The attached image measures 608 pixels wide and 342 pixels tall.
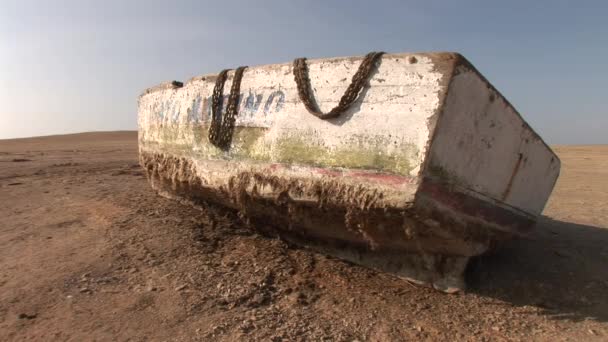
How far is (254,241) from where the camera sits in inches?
168

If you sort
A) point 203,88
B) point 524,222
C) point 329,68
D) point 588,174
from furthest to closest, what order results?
point 588,174 < point 203,88 < point 524,222 < point 329,68

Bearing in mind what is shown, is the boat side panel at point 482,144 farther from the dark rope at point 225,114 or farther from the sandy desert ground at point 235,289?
the dark rope at point 225,114

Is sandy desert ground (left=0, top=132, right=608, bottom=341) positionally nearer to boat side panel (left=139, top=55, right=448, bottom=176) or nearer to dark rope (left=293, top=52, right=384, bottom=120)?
boat side panel (left=139, top=55, right=448, bottom=176)

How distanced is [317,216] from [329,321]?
2.94 ft

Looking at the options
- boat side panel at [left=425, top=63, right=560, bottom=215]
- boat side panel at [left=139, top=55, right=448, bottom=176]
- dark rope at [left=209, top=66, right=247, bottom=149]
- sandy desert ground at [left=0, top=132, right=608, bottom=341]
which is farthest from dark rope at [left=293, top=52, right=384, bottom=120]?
sandy desert ground at [left=0, top=132, right=608, bottom=341]

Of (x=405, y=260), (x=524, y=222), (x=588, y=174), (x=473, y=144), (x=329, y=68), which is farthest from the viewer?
(x=588, y=174)

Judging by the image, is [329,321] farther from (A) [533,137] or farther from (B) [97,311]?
(A) [533,137]

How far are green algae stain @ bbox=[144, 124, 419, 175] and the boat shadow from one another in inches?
53.4

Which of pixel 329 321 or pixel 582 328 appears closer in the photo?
pixel 329 321

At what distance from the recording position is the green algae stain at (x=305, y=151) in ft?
9.80

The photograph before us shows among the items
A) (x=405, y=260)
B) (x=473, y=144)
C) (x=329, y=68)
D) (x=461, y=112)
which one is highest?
(x=329, y=68)

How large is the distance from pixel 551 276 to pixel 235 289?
2.70 m

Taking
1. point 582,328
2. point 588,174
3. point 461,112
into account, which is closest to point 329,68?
point 461,112

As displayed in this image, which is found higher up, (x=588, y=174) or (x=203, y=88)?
(x=203, y=88)
